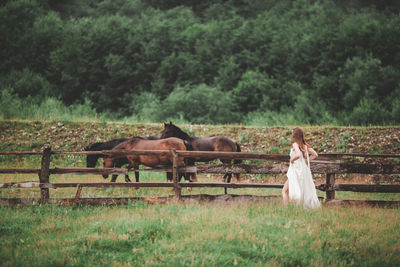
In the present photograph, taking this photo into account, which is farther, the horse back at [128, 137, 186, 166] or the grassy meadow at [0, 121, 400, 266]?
the horse back at [128, 137, 186, 166]

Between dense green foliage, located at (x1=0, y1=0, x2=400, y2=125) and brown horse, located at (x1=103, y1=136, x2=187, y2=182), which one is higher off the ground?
dense green foliage, located at (x1=0, y1=0, x2=400, y2=125)

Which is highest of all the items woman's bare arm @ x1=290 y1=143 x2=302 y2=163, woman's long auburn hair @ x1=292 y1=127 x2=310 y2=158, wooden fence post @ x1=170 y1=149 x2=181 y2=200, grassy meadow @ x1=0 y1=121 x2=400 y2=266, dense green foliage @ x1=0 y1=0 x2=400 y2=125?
dense green foliage @ x1=0 y1=0 x2=400 y2=125

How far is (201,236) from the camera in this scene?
606cm

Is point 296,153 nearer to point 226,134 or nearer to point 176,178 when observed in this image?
point 176,178

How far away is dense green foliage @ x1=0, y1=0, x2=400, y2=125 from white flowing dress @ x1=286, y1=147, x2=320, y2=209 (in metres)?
23.7

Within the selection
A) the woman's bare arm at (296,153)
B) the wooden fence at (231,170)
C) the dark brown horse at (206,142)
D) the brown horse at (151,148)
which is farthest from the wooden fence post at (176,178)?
the dark brown horse at (206,142)

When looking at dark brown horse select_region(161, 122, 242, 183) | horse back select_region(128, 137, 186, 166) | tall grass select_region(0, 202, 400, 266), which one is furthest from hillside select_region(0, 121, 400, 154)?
tall grass select_region(0, 202, 400, 266)

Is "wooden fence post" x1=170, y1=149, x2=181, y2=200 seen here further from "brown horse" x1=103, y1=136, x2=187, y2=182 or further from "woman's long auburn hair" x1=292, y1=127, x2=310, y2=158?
"woman's long auburn hair" x1=292, y1=127, x2=310, y2=158

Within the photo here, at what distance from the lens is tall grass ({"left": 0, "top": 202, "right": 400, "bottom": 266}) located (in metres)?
5.28

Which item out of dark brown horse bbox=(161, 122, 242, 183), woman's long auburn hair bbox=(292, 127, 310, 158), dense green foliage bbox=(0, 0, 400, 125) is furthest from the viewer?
dense green foliage bbox=(0, 0, 400, 125)

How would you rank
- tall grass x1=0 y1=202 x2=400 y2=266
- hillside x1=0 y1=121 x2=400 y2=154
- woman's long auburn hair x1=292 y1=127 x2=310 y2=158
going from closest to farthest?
tall grass x1=0 y1=202 x2=400 y2=266 → woman's long auburn hair x1=292 y1=127 x2=310 y2=158 → hillside x1=0 y1=121 x2=400 y2=154

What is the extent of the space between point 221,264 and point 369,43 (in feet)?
115

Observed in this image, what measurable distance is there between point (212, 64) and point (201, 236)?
3546 centimetres

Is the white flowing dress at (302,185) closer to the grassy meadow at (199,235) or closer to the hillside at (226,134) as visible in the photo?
the grassy meadow at (199,235)
